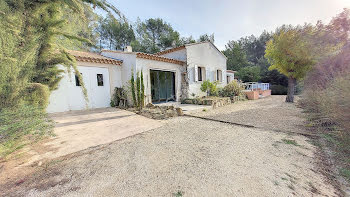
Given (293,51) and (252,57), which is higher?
(252,57)

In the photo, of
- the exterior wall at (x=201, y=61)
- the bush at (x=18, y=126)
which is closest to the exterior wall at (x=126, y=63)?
the exterior wall at (x=201, y=61)

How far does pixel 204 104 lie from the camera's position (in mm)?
8969

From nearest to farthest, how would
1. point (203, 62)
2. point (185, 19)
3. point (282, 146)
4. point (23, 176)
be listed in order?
point (23, 176) < point (282, 146) < point (203, 62) < point (185, 19)

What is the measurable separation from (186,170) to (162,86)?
27.7 feet

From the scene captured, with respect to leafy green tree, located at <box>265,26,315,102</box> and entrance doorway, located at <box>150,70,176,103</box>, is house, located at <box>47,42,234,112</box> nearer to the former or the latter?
entrance doorway, located at <box>150,70,176,103</box>

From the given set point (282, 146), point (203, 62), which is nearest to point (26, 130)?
point (282, 146)

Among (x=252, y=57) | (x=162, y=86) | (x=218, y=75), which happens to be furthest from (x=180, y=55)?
(x=252, y=57)

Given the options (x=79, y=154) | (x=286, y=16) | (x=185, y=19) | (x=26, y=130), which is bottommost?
(x=79, y=154)

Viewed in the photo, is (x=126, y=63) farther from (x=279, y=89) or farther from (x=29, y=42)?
(x=279, y=89)

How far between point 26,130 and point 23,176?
72 cm

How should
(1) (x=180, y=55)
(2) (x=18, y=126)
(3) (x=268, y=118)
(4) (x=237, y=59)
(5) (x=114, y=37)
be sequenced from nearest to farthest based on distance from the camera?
(2) (x=18, y=126) < (3) (x=268, y=118) < (1) (x=180, y=55) < (5) (x=114, y=37) < (4) (x=237, y=59)

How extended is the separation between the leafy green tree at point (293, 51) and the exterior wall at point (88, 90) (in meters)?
11.0

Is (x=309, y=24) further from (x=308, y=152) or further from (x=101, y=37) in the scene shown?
(x=101, y=37)

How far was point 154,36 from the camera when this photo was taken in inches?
945
